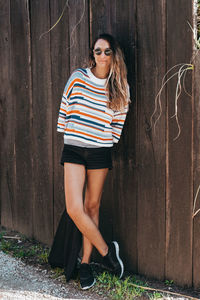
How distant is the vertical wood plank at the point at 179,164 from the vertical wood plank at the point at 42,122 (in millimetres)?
1248

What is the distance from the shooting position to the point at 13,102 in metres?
4.30

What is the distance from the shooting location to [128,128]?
3.34 meters

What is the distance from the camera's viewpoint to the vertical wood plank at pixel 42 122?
3918 mm

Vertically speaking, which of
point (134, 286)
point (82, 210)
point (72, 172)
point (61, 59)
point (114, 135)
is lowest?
point (134, 286)

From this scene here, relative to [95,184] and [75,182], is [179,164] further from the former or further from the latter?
[75,182]

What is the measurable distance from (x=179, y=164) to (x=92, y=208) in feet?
2.44

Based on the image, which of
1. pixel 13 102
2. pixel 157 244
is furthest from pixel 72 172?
pixel 13 102

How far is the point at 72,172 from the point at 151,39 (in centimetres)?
108

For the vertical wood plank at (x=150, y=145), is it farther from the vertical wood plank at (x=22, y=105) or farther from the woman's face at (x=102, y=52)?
the vertical wood plank at (x=22, y=105)

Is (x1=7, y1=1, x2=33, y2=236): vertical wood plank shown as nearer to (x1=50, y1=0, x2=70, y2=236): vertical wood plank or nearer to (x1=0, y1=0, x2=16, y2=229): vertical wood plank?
(x1=0, y1=0, x2=16, y2=229): vertical wood plank

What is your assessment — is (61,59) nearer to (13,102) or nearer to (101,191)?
(13,102)

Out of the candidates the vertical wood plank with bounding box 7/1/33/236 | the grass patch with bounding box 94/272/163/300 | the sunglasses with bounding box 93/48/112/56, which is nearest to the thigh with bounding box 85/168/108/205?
the grass patch with bounding box 94/272/163/300

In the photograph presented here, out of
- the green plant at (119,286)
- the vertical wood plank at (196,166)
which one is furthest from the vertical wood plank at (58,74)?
the vertical wood plank at (196,166)

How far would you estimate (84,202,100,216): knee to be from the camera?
3.33 m
